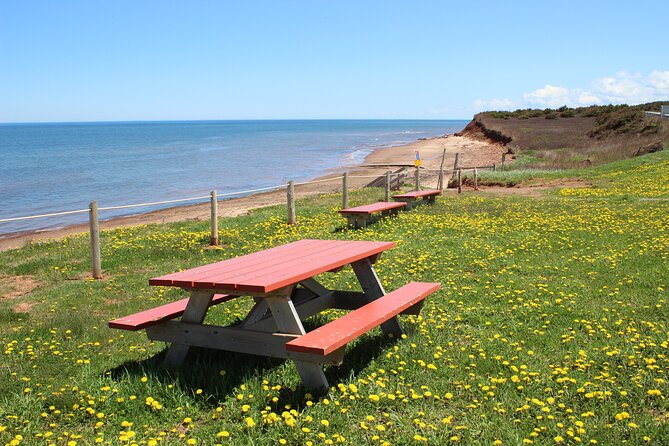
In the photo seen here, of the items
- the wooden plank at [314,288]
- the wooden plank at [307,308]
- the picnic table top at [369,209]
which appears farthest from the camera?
the picnic table top at [369,209]

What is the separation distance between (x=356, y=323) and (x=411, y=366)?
2.09ft

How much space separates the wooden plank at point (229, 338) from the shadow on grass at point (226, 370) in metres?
0.20

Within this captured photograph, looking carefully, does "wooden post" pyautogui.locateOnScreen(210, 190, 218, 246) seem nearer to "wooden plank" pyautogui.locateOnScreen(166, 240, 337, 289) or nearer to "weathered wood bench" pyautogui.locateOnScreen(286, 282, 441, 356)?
"wooden plank" pyautogui.locateOnScreen(166, 240, 337, 289)

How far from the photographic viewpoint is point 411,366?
5.11 metres

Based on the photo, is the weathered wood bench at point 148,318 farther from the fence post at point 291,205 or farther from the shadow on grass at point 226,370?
the fence post at point 291,205

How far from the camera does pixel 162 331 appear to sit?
16.9 ft

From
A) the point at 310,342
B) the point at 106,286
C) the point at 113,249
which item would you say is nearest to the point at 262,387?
the point at 310,342

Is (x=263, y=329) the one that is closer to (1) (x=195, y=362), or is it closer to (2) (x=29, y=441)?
(1) (x=195, y=362)

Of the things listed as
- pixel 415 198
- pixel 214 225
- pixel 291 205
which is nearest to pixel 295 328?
pixel 214 225

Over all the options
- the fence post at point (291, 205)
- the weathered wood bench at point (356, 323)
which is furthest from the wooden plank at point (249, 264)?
the fence post at point (291, 205)

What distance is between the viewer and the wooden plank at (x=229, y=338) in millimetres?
4633

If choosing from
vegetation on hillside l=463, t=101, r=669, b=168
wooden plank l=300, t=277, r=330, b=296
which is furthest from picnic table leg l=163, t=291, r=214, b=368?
vegetation on hillside l=463, t=101, r=669, b=168

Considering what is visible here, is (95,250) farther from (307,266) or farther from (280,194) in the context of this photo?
(280,194)

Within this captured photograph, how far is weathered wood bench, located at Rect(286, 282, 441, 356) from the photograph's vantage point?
→ 4.27 meters
